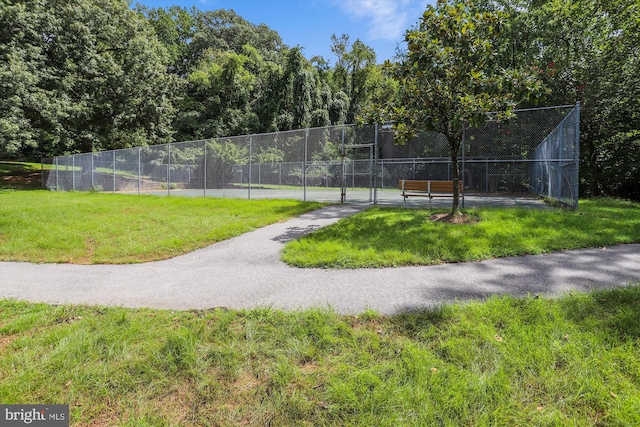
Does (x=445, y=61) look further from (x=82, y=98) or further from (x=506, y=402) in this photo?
(x=82, y=98)

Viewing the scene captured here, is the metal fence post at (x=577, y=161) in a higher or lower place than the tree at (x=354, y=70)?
lower

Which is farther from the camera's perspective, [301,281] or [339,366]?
[301,281]

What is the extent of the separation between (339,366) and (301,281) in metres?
1.91

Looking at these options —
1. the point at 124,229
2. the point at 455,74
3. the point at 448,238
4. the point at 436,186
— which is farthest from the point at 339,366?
the point at 436,186

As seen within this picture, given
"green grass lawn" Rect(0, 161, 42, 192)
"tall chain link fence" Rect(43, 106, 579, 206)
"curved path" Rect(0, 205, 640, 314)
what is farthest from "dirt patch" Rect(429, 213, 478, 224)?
"green grass lawn" Rect(0, 161, 42, 192)

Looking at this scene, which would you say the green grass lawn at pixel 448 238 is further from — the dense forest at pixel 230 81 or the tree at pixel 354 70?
the tree at pixel 354 70

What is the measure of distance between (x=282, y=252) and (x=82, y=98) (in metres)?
27.1

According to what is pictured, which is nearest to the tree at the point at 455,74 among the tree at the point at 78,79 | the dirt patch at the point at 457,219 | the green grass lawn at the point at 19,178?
the dirt patch at the point at 457,219

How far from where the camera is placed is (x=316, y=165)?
61.0 feet

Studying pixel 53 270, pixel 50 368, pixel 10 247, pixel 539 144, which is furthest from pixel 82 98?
pixel 539 144

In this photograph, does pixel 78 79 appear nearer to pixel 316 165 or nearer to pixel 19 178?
pixel 19 178

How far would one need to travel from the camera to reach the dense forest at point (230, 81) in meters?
15.3

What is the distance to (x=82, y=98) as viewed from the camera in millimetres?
24078
